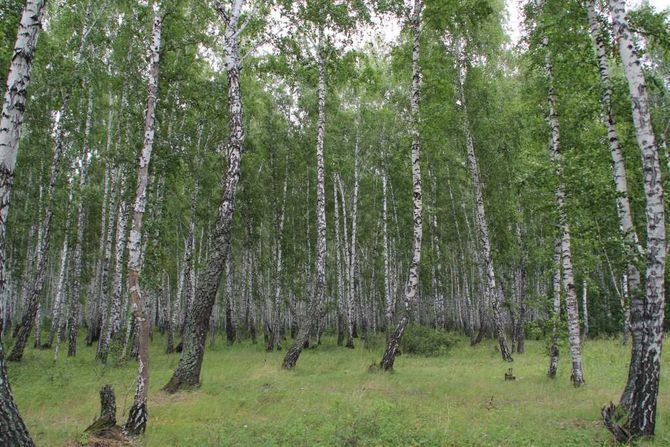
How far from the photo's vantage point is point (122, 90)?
19156 millimetres

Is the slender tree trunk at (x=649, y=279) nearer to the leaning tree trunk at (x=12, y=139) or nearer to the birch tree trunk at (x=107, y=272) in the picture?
the leaning tree trunk at (x=12, y=139)

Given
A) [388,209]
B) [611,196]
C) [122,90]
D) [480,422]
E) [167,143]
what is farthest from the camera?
[388,209]

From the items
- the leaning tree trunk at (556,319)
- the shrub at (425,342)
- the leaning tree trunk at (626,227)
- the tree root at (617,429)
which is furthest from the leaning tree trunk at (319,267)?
the tree root at (617,429)

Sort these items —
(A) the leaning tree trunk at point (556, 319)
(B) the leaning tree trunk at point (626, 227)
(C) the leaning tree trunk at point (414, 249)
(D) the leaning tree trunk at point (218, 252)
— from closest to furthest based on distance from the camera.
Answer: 1. (B) the leaning tree trunk at point (626, 227)
2. (D) the leaning tree trunk at point (218, 252)
3. (A) the leaning tree trunk at point (556, 319)
4. (C) the leaning tree trunk at point (414, 249)

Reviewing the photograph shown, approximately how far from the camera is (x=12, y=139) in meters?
5.70

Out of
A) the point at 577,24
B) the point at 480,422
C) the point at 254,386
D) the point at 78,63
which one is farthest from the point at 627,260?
the point at 78,63

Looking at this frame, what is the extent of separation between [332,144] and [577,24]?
1719 centimetres

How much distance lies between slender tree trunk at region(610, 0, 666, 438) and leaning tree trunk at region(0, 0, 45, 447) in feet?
26.3

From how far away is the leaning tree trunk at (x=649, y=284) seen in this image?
652 centimetres

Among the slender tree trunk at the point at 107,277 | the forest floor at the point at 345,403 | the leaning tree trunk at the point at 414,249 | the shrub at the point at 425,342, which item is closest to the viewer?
the forest floor at the point at 345,403

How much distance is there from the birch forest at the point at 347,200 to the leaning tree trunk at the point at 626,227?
5cm

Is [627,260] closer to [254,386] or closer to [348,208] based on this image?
[254,386]

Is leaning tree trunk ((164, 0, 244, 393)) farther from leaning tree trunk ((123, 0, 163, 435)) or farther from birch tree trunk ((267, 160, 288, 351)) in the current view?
birch tree trunk ((267, 160, 288, 351))

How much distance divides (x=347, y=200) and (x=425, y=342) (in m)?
14.2
